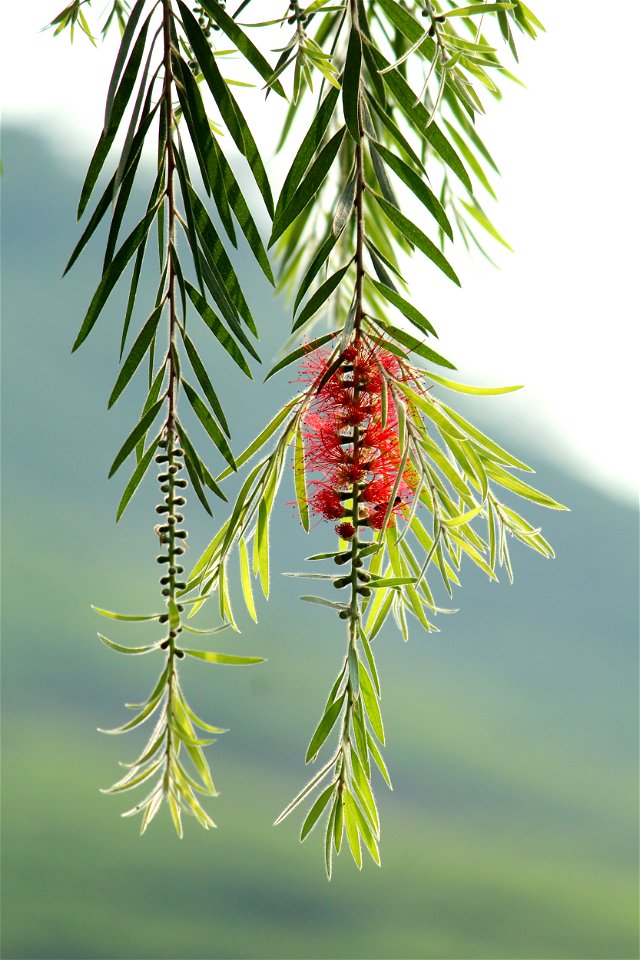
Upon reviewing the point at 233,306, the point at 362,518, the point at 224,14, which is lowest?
the point at 362,518

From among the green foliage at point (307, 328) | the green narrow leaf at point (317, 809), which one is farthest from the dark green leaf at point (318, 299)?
the green narrow leaf at point (317, 809)

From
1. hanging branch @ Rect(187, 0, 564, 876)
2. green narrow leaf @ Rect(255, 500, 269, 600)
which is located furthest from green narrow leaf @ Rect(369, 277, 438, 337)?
green narrow leaf @ Rect(255, 500, 269, 600)

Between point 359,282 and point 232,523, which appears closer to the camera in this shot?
point 359,282

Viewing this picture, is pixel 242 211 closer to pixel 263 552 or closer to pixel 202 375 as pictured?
pixel 202 375

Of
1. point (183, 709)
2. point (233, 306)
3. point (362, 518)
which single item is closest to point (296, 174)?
point (233, 306)

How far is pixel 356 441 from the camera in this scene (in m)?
0.55

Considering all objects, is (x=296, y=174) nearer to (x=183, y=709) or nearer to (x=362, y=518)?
(x=362, y=518)

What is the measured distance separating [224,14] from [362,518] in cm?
31

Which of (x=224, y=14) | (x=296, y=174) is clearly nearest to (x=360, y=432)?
(x=296, y=174)

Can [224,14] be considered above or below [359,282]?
above

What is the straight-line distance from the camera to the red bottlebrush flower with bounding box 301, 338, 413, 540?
0.55 metres

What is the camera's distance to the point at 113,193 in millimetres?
545

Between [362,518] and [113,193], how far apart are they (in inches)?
9.6

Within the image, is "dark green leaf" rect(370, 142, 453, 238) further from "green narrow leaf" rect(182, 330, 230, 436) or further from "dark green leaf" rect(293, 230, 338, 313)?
"green narrow leaf" rect(182, 330, 230, 436)
